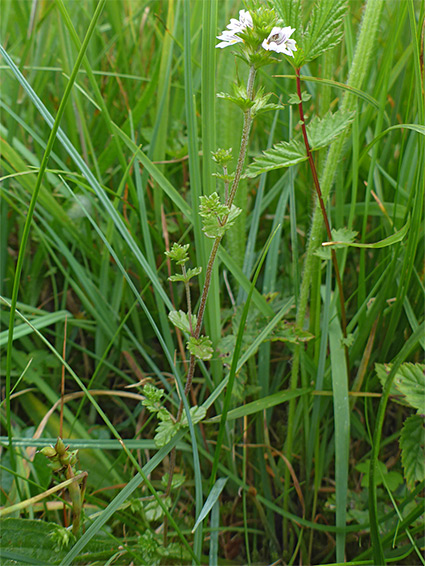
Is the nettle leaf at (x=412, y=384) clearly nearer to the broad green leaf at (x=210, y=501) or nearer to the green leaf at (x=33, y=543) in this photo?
the broad green leaf at (x=210, y=501)

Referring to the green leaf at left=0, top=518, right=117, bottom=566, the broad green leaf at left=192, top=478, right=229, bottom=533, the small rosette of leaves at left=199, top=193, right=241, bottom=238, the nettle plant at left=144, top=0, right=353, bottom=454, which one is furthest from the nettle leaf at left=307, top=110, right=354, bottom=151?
the green leaf at left=0, top=518, right=117, bottom=566

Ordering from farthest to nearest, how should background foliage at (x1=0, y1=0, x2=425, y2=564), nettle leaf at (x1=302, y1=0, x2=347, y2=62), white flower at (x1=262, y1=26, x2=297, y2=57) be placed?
background foliage at (x1=0, y1=0, x2=425, y2=564)
nettle leaf at (x1=302, y1=0, x2=347, y2=62)
white flower at (x1=262, y1=26, x2=297, y2=57)

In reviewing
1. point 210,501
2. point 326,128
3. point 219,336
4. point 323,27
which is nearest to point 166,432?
point 210,501

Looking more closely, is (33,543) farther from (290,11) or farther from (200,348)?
(290,11)

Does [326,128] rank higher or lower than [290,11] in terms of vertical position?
lower

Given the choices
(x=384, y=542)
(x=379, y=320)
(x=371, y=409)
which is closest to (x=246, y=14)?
(x=379, y=320)

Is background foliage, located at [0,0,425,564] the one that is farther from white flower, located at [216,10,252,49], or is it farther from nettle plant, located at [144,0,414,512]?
white flower, located at [216,10,252,49]
